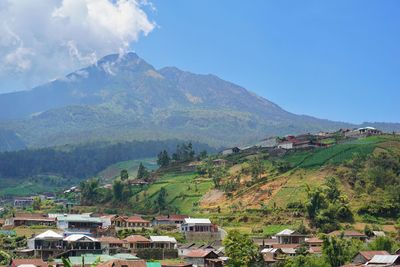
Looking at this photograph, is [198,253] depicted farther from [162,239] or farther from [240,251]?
[240,251]

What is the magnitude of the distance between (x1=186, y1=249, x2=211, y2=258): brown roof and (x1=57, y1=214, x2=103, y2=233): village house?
51.0ft

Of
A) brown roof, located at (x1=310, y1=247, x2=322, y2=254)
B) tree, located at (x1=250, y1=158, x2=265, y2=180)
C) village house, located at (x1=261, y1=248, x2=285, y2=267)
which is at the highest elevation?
tree, located at (x1=250, y1=158, x2=265, y2=180)

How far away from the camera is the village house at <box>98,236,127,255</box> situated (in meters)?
75.0

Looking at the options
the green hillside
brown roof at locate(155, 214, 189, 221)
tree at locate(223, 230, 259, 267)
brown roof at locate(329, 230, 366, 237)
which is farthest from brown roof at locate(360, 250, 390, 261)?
brown roof at locate(155, 214, 189, 221)

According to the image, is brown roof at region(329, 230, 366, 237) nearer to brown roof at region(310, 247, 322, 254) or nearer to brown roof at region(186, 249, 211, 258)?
brown roof at region(310, 247, 322, 254)

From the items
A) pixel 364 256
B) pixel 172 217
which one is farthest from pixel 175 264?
pixel 172 217

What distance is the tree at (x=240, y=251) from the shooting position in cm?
6494

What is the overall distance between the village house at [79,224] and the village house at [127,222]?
8.32 ft

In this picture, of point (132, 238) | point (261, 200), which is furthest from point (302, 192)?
point (132, 238)

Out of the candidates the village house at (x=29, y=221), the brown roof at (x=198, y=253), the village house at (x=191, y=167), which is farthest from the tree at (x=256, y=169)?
the brown roof at (x=198, y=253)

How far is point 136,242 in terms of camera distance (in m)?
77.6

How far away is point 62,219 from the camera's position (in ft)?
283

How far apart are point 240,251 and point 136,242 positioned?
1639cm

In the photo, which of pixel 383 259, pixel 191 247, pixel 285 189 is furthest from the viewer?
pixel 285 189
